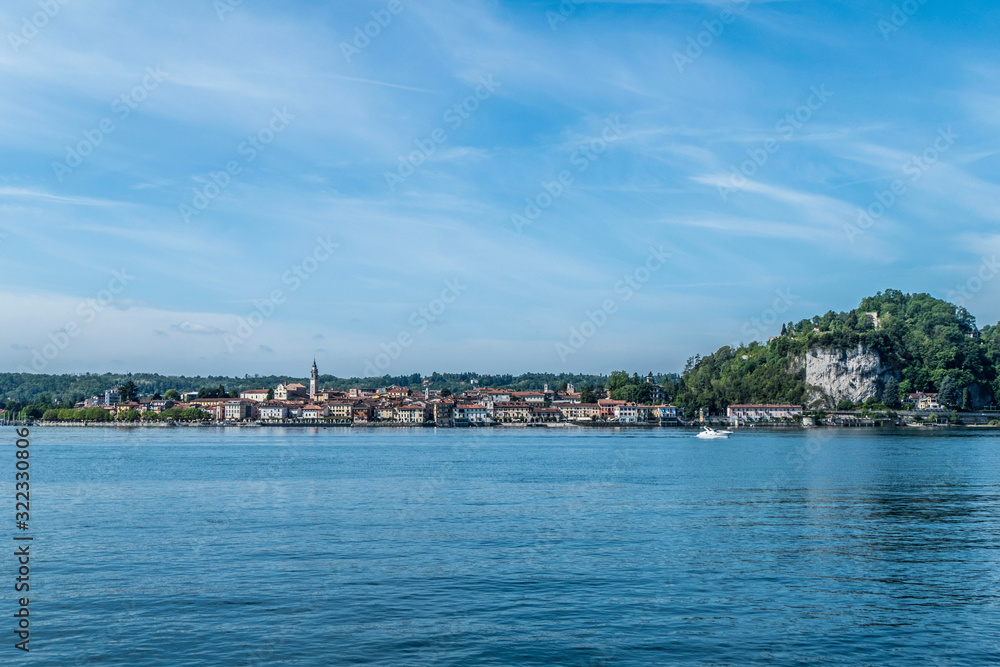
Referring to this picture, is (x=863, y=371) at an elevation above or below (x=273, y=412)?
above

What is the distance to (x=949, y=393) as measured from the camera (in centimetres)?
16338

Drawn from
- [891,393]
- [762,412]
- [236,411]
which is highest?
[891,393]

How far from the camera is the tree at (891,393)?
169375 mm

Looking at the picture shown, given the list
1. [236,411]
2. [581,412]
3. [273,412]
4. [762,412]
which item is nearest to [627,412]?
[581,412]

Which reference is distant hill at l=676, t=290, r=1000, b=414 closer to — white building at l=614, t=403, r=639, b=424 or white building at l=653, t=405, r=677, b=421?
white building at l=653, t=405, r=677, b=421

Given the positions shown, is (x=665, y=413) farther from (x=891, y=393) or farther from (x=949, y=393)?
(x=949, y=393)

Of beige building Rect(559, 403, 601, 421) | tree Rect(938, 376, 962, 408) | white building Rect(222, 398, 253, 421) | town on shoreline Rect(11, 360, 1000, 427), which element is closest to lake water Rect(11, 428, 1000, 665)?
town on shoreline Rect(11, 360, 1000, 427)

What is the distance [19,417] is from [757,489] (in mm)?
187629

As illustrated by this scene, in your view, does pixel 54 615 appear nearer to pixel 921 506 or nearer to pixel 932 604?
pixel 932 604

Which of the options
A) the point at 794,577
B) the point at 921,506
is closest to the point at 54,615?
the point at 794,577

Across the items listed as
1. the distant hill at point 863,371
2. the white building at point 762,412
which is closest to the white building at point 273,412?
the distant hill at point 863,371

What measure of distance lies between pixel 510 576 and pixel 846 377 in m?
170

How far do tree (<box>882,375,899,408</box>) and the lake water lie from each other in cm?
14250

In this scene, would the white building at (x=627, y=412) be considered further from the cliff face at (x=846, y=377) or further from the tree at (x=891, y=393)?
the tree at (x=891, y=393)
